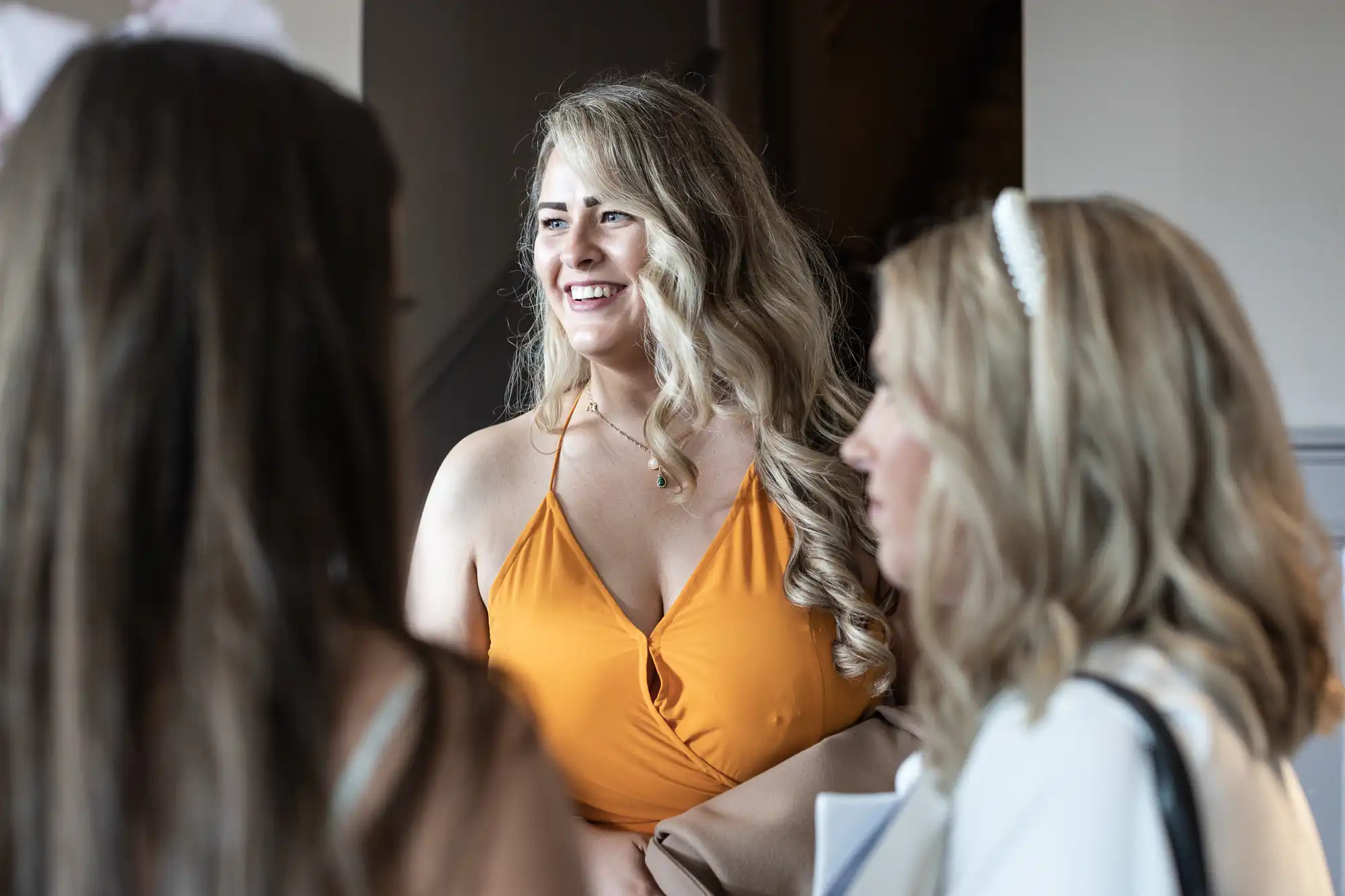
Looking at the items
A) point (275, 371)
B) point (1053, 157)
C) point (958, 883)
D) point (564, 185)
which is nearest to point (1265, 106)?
point (1053, 157)

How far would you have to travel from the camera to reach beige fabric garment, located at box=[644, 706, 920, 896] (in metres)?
1.54

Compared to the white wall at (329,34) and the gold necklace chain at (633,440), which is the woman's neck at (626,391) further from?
the white wall at (329,34)

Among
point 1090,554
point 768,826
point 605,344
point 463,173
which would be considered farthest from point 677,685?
point 463,173

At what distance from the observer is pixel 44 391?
0.64 m

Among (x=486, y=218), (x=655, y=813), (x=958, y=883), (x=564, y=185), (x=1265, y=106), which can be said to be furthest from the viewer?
(x=486, y=218)

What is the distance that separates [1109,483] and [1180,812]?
9.2 inches

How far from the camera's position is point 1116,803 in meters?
0.80

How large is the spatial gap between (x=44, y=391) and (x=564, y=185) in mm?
1316

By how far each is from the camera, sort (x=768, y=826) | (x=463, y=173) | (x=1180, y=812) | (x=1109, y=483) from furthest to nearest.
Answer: (x=463, y=173) < (x=768, y=826) < (x=1109, y=483) < (x=1180, y=812)

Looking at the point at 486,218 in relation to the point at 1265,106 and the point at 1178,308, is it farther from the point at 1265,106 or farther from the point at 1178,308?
the point at 1178,308

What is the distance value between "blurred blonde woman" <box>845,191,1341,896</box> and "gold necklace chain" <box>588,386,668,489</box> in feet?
2.97

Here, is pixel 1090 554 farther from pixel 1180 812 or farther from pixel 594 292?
pixel 594 292

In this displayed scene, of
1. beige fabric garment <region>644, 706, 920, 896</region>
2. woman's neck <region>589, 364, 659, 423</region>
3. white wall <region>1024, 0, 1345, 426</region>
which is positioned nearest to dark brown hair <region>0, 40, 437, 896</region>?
beige fabric garment <region>644, 706, 920, 896</region>

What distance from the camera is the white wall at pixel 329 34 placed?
277 centimetres
